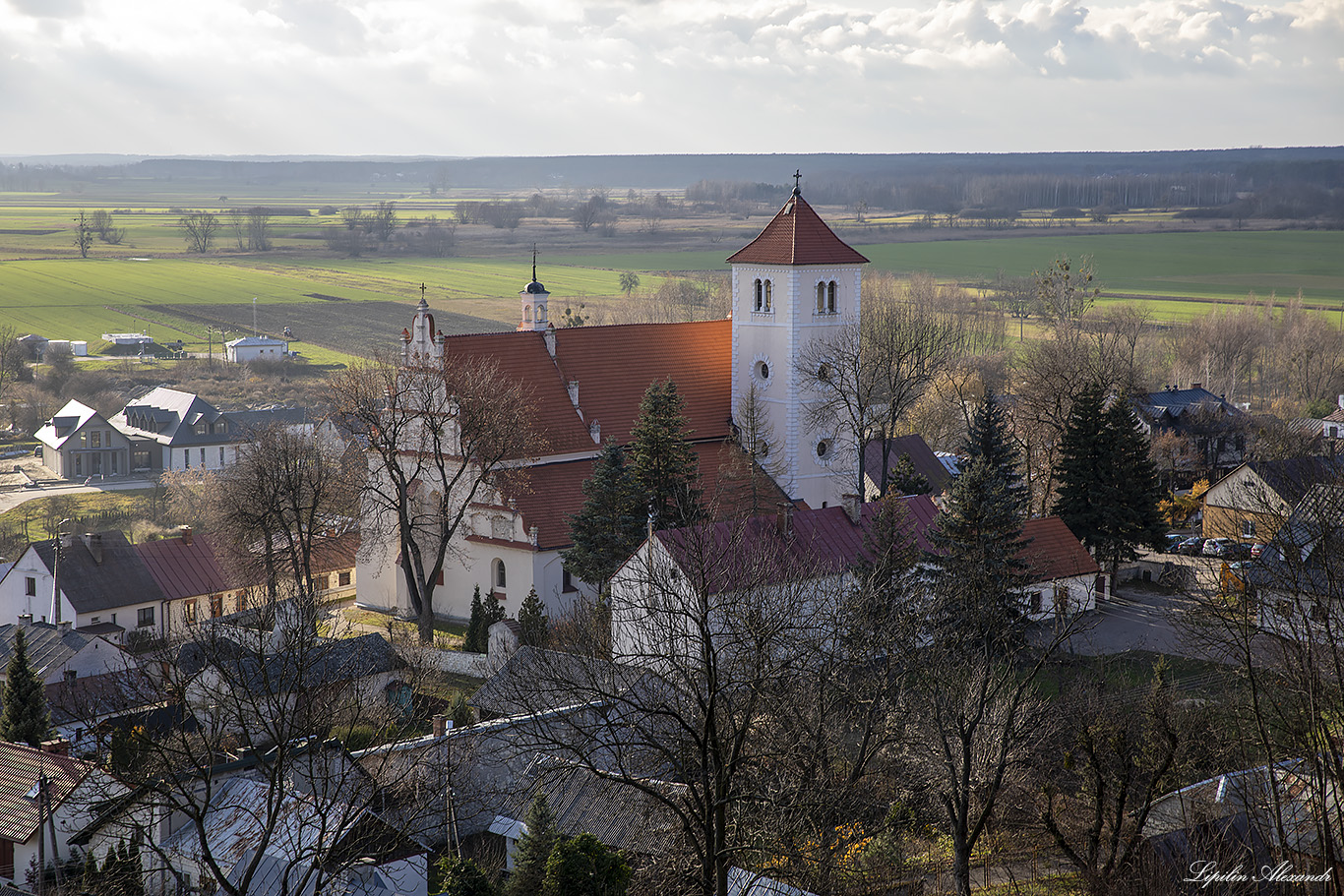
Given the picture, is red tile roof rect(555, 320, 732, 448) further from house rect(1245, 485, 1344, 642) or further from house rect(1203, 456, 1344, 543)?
house rect(1245, 485, 1344, 642)

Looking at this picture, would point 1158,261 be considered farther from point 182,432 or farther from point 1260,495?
point 1260,495

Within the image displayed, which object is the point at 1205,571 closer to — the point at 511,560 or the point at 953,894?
the point at 511,560

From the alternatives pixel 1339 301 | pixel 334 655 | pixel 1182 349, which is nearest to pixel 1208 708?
pixel 334 655

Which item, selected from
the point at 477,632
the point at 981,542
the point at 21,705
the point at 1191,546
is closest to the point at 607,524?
the point at 477,632

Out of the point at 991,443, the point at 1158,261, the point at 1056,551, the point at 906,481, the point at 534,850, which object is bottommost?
the point at 534,850

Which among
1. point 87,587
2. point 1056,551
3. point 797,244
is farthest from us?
point 797,244

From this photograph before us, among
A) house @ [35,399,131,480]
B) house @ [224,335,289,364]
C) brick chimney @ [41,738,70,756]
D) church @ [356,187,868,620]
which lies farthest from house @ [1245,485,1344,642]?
house @ [224,335,289,364]

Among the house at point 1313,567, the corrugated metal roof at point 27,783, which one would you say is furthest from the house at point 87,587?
the house at point 1313,567
